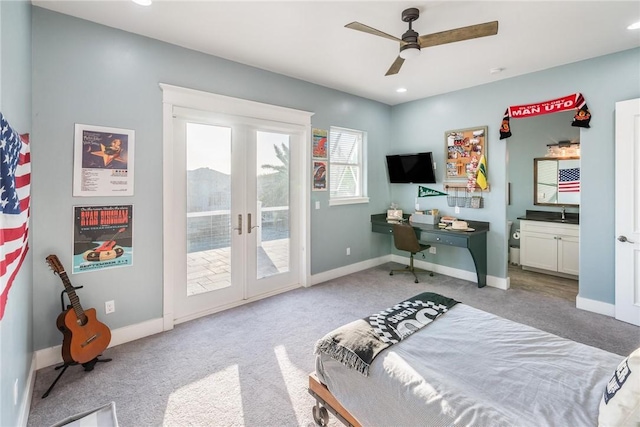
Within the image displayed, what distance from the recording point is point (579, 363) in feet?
5.03

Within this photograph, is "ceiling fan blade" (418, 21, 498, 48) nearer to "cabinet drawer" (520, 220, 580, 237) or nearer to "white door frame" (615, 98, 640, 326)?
"white door frame" (615, 98, 640, 326)

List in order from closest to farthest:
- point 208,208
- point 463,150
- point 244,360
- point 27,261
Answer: point 27,261 → point 244,360 → point 208,208 → point 463,150

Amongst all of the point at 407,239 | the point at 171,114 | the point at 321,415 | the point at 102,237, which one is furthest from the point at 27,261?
the point at 407,239

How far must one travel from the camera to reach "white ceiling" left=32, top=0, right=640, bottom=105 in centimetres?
239

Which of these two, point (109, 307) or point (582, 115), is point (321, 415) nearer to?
point (109, 307)

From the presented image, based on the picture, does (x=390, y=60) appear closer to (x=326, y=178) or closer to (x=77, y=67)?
(x=326, y=178)

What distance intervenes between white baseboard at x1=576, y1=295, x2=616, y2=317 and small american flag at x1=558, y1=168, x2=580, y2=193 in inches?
86.7

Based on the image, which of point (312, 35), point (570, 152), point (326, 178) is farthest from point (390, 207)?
point (312, 35)

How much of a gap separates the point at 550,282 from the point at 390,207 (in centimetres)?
257

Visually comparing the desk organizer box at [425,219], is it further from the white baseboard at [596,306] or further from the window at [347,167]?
the white baseboard at [596,306]

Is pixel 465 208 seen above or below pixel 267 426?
above

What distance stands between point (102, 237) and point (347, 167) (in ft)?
11.1

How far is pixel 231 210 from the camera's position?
3510mm

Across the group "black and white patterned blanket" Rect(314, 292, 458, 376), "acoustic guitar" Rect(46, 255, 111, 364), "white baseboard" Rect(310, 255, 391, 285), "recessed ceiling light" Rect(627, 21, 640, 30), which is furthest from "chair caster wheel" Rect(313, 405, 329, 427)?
"recessed ceiling light" Rect(627, 21, 640, 30)
